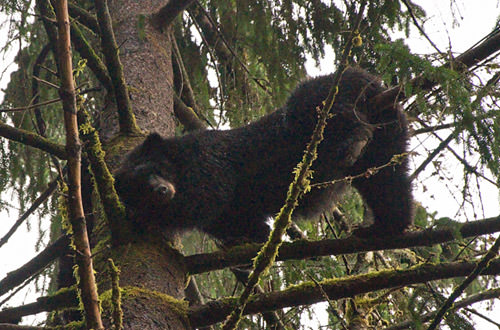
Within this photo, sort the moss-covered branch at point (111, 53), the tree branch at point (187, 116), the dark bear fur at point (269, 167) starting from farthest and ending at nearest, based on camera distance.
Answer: the tree branch at point (187, 116)
the dark bear fur at point (269, 167)
the moss-covered branch at point (111, 53)

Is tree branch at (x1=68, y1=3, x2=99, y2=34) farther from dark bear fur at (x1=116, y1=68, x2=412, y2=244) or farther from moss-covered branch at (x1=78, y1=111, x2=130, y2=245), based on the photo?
moss-covered branch at (x1=78, y1=111, x2=130, y2=245)

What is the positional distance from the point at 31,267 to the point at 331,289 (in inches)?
82.5

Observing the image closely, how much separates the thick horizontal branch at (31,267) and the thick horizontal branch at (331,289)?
121 cm

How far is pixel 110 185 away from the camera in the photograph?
2.91 metres

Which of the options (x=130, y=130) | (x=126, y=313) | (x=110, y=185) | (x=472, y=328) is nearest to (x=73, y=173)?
(x=110, y=185)

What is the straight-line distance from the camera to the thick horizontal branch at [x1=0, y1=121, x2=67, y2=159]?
3275mm

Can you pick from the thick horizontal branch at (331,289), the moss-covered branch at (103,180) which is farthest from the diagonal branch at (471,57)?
the moss-covered branch at (103,180)

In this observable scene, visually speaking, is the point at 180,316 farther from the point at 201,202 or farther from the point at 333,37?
the point at 333,37

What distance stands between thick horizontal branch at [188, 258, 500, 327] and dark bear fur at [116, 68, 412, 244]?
844mm

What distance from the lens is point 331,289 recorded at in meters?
3.02

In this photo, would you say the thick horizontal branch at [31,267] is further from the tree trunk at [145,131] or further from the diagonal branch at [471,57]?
the diagonal branch at [471,57]

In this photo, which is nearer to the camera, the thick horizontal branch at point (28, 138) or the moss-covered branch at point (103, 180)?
the moss-covered branch at point (103, 180)

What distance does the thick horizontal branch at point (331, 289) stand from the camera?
9.69 feet

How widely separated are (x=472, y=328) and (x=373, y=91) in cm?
195
